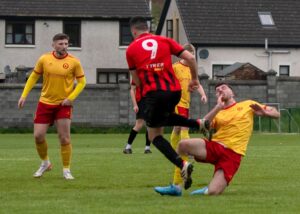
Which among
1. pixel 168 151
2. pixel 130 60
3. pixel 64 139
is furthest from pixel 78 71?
pixel 168 151

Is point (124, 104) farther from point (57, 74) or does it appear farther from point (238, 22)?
point (57, 74)

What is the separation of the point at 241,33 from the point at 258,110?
52006 mm

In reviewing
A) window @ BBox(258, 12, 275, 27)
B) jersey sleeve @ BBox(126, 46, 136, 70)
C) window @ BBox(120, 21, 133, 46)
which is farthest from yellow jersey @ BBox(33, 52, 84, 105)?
window @ BBox(258, 12, 275, 27)

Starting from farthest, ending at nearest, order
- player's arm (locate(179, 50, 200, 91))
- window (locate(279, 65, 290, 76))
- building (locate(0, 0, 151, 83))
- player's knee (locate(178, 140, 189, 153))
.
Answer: window (locate(279, 65, 290, 76))
building (locate(0, 0, 151, 83))
player's knee (locate(178, 140, 189, 153))
player's arm (locate(179, 50, 200, 91))

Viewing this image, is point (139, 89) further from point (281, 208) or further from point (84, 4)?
point (84, 4)

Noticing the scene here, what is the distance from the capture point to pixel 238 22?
6569cm

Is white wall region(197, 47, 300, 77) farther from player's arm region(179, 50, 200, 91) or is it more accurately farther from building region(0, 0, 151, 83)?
player's arm region(179, 50, 200, 91)

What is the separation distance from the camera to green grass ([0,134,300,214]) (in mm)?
11242

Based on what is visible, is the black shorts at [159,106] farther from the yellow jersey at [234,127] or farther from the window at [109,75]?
the window at [109,75]

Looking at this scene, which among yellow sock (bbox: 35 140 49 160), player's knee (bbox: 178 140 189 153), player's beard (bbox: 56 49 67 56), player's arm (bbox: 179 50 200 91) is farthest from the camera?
yellow sock (bbox: 35 140 49 160)

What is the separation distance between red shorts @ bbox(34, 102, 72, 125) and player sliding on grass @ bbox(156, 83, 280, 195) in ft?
10.1

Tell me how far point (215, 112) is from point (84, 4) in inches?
2005

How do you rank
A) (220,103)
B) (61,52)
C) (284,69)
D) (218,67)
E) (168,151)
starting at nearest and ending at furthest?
(168,151) → (220,103) → (61,52) → (218,67) → (284,69)

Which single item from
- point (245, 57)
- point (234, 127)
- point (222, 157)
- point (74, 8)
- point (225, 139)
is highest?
point (74, 8)
